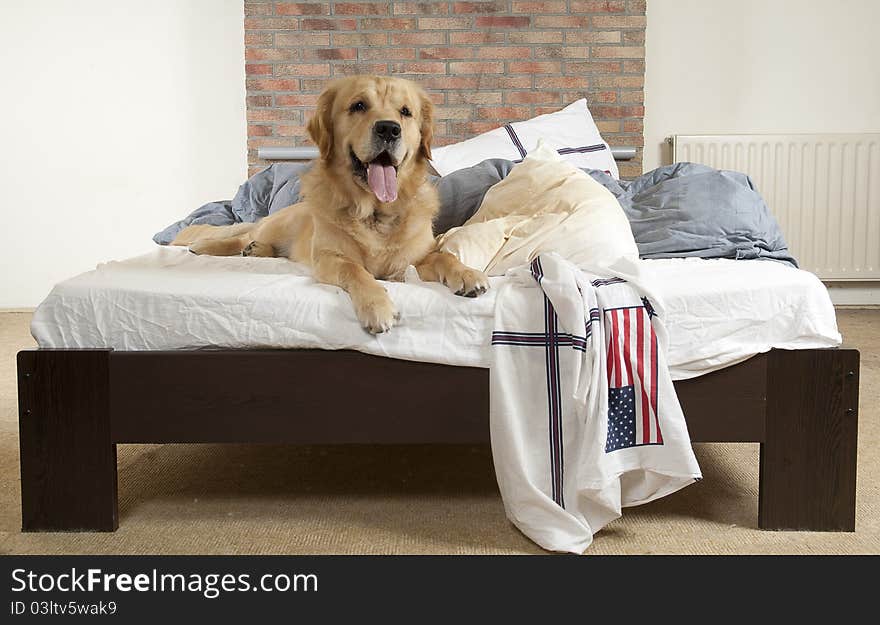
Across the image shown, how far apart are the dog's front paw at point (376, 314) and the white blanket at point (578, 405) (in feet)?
0.68

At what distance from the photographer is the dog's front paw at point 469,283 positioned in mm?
1834

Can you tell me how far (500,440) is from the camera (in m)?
1.79

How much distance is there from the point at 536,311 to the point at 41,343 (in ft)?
3.29

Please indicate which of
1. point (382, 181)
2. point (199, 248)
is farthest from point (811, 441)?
point (199, 248)

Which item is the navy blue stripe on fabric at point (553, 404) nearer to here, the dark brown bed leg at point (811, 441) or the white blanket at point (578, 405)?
the white blanket at point (578, 405)

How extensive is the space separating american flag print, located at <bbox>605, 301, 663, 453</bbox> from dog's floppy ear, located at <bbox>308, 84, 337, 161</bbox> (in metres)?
0.81

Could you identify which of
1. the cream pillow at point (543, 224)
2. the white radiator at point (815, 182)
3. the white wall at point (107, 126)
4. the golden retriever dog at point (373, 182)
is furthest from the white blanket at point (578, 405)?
the white wall at point (107, 126)

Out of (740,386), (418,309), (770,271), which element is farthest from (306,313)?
(770,271)

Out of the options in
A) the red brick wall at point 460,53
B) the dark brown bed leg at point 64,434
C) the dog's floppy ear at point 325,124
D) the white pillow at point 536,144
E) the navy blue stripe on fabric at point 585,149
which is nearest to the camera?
the dark brown bed leg at point 64,434

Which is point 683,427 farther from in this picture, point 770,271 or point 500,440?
point 770,271

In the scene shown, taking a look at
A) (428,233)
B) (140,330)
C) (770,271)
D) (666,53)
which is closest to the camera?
(140,330)

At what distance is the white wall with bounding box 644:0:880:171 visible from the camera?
4672 mm

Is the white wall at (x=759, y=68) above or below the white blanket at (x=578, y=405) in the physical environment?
above

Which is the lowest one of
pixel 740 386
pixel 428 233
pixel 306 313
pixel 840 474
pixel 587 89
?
pixel 840 474
